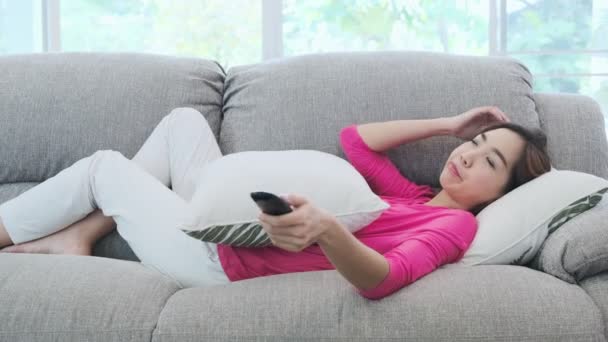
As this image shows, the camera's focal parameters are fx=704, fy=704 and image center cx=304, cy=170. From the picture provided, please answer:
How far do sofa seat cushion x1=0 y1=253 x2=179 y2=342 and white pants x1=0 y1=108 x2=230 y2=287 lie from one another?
4.9 inches

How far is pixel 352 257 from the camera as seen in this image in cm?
123

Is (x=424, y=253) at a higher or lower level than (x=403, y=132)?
lower

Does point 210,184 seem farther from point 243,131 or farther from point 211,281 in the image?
point 243,131

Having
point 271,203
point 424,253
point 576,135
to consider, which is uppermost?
point 271,203

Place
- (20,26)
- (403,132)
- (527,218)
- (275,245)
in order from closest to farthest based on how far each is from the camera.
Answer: (275,245), (527,218), (403,132), (20,26)

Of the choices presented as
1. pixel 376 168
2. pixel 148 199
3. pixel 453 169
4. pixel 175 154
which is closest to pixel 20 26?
pixel 175 154

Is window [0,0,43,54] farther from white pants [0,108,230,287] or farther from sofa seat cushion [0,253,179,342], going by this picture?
sofa seat cushion [0,253,179,342]

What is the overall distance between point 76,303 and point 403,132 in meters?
0.93

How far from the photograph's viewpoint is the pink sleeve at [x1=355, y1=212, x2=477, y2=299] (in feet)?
4.32

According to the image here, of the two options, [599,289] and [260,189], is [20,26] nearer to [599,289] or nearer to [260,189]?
[260,189]

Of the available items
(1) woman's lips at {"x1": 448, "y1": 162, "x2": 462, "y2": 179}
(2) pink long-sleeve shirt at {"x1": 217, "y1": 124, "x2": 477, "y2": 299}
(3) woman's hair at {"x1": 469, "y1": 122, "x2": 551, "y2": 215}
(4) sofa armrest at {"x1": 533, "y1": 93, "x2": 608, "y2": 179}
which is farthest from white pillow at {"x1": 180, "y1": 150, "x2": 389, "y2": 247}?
(4) sofa armrest at {"x1": 533, "y1": 93, "x2": 608, "y2": 179}

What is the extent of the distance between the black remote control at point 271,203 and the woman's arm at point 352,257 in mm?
104

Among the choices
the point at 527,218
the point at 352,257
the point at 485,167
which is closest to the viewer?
the point at 352,257

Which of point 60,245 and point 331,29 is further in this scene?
point 331,29
